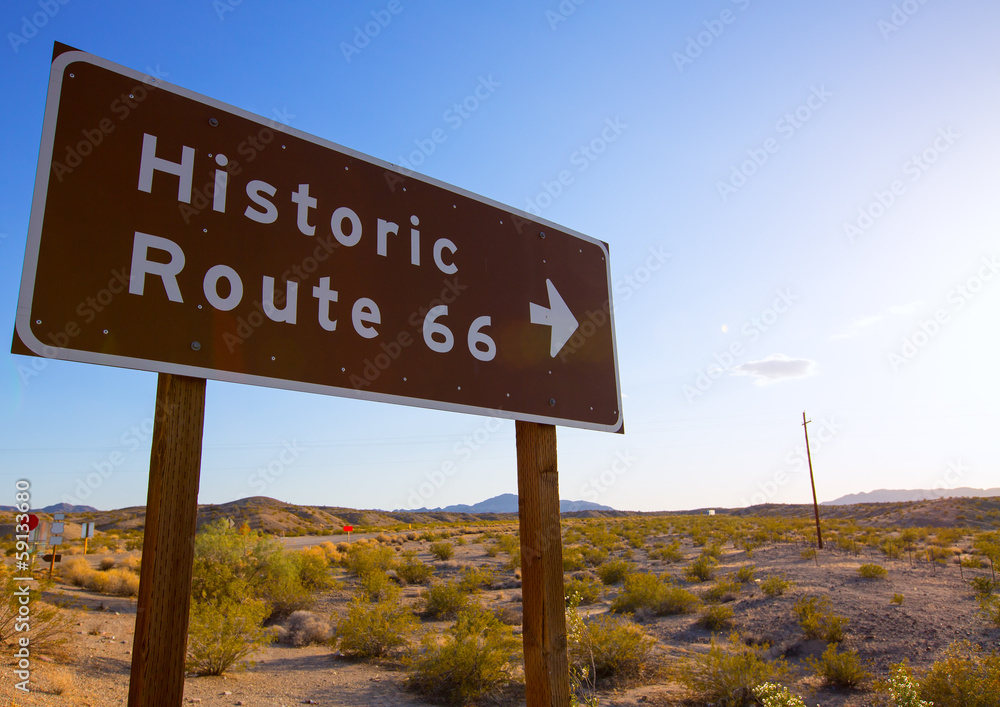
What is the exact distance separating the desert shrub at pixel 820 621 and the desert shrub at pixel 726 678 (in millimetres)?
2814

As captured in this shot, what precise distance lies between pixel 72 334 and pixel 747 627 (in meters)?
14.6

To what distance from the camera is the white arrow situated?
8.70 feet

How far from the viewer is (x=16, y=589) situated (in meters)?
9.18

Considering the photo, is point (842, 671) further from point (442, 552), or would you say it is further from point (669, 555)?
point (442, 552)

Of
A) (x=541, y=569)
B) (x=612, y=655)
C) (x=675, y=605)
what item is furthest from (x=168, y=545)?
(x=675, y=605)

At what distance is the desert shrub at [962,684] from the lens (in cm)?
764

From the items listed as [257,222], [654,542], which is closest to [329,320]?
[257,222]

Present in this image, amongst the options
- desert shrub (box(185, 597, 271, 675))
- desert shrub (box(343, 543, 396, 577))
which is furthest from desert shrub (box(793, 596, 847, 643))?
desert shrub (box(343, 543, 396, 577))

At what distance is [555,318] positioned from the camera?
2.72 metres

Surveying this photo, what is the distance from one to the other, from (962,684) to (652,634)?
634 cm

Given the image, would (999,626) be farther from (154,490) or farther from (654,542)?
(654,542)

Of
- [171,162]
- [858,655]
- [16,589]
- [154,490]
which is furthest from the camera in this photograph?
[858,655]

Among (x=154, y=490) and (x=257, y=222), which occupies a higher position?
(x=257, y=222)

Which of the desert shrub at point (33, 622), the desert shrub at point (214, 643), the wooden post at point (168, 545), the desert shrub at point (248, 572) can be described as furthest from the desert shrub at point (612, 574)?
the wooden post at point (168, 545)
